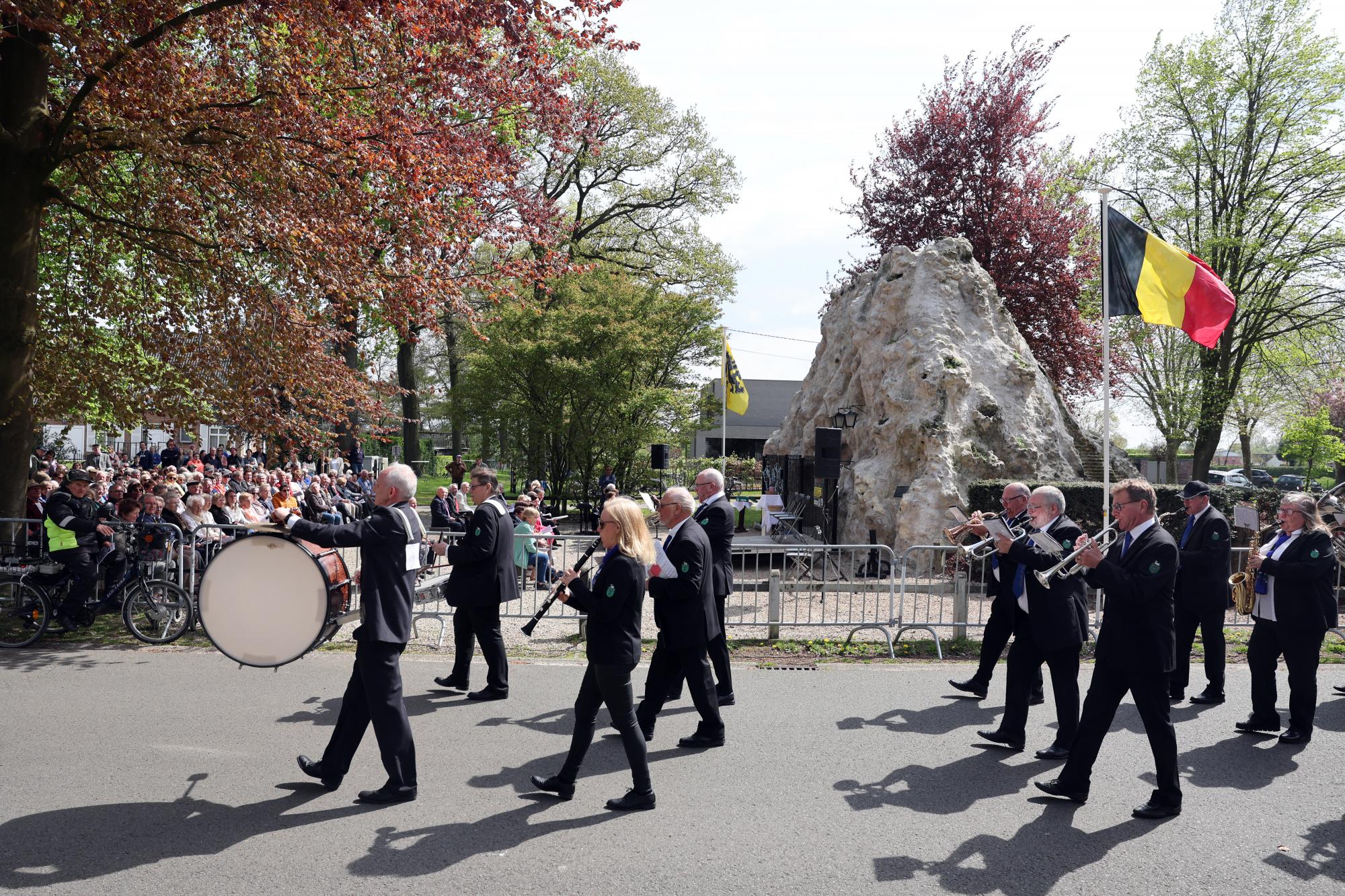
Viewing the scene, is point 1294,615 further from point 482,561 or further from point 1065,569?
point 482,561

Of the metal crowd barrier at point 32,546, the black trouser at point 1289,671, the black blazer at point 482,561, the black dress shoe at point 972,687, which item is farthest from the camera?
the metal crowd barrier at point 32,546

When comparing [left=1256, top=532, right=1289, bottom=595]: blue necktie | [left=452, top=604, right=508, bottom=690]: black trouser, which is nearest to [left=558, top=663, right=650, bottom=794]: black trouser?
[left=452, top=604, right=508, bottom=690]: black trouser

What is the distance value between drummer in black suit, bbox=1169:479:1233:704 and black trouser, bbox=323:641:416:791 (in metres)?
6.01

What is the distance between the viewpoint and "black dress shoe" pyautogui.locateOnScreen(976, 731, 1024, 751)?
255 inches

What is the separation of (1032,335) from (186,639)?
22.0 meters

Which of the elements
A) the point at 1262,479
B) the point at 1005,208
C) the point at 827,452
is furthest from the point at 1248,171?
the point at 1262,479

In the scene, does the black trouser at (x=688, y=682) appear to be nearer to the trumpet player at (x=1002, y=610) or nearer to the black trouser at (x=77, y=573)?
the trumpet player at (x=1002, y=610)

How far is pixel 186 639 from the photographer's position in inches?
367

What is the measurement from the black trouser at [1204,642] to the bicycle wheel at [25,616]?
33.3 ft

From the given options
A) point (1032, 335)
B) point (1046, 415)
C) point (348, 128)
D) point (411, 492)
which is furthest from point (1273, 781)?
point (1032, 335)

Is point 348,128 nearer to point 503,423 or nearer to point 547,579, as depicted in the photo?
point 547,579

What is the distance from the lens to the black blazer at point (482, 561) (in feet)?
23.6

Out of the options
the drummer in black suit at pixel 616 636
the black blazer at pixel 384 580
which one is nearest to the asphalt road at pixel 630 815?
the drummer in black suit at pixel 616 636

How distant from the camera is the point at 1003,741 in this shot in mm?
6512
